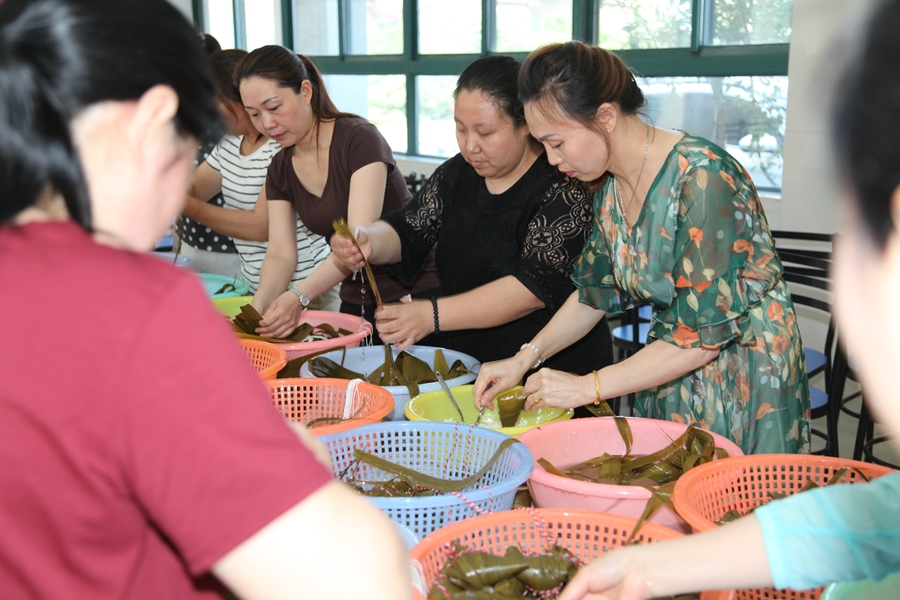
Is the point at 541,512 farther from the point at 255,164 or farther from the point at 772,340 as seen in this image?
the point at 255,164

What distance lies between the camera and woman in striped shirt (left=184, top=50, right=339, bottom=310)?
116 inches

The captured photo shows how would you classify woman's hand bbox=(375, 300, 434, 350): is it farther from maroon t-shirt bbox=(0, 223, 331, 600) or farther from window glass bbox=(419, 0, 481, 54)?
window glass bbox=(419, 0, 481, 54)

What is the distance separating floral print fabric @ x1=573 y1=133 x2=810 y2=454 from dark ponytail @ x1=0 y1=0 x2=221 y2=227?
123 centimetres

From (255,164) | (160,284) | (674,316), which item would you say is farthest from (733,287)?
(255,164)

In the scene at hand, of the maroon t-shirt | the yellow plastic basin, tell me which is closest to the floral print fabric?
the maroon t-shirt

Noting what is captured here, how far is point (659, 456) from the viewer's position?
147 centimetres

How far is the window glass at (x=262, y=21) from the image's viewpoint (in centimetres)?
850

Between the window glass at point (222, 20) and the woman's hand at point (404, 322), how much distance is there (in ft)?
27.6

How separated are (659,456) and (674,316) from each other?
303mm

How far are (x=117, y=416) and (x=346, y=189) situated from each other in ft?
7.00

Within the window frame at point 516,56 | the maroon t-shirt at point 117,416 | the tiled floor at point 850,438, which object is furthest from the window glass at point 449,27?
the maroon t-shirt at point 117,416

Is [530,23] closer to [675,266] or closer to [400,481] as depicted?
[675,266]

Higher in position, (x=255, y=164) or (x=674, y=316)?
(x=255, y=164)

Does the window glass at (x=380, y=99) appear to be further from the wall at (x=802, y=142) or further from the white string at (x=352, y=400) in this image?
the white string at (x=352, y=400)
